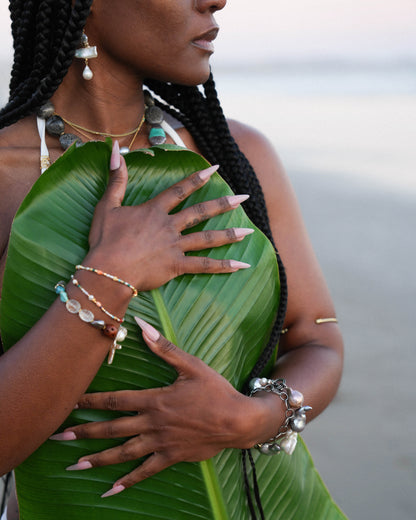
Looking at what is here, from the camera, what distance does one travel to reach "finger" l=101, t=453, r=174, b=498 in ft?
4.64

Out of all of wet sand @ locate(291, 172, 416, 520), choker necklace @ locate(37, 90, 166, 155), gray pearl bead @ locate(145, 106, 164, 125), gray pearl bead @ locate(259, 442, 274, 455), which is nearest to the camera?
gray pearl bead @ locate(259, 442, 274, 455)

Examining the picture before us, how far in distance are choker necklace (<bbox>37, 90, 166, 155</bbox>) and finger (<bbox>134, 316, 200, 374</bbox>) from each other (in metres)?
0.50

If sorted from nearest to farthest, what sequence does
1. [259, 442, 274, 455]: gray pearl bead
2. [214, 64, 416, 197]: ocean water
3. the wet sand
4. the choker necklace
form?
[259, 442, 274, 455]: gray pearl bead
the choker necklace
the wet sand
[214, 64, 416, 197]: ocean water

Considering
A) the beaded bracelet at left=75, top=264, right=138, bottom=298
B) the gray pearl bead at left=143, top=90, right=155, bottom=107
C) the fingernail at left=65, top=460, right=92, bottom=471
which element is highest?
the gray pearl bead at left=143, top=90, right=155, bottom=107

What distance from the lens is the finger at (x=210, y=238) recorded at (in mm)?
1464

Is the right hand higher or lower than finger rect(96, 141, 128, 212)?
lower

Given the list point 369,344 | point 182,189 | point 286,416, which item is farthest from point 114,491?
point 369,344

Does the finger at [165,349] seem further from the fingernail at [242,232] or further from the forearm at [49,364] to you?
the fingernail at [242,232]

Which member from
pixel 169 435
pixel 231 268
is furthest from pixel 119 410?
pixel 231 268

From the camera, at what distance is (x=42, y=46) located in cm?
176

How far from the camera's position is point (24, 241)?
4.56ft

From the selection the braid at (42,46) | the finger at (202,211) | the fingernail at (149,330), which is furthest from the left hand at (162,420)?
the braid at (42,46)

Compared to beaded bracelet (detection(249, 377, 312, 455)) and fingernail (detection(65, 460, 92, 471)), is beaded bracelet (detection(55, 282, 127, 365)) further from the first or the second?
beaded bracelet (detection(249, 377, 312, 455))

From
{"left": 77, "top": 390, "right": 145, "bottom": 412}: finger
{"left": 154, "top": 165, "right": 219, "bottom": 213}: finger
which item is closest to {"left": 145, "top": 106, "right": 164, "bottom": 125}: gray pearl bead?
{"left": 154, "top": 165, "right": 219, "bottom": 213}: finger
